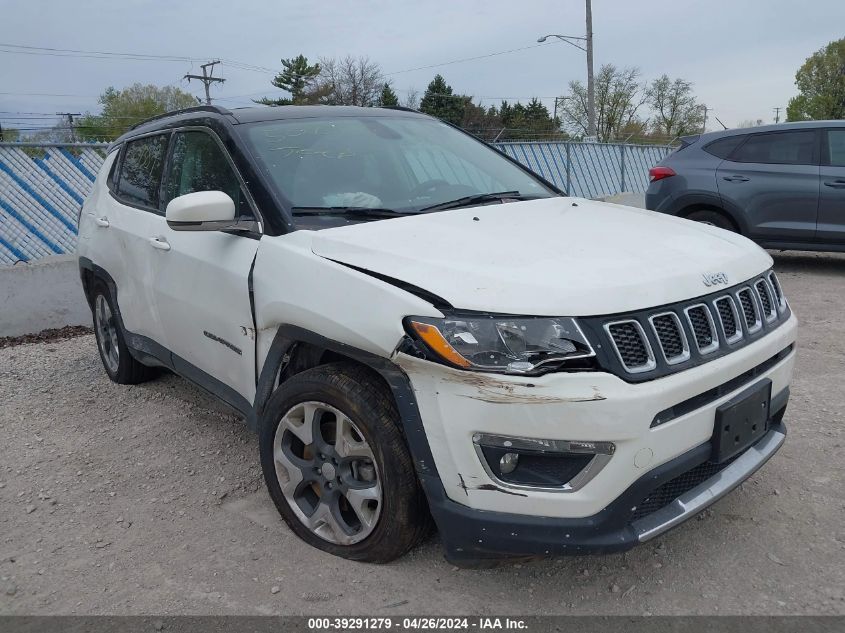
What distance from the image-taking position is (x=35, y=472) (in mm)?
3742

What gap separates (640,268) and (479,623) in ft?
4.26

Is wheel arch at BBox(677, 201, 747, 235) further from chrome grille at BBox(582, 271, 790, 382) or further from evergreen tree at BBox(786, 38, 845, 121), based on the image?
evergreen tree at BBox(786, 38, 845, 121)

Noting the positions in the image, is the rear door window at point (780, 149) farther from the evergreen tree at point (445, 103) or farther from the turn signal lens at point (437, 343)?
the evergreen tree at point (445, 103)

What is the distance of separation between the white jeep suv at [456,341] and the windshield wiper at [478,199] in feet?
0.04

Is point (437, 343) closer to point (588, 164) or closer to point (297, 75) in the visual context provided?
point (588, 164)

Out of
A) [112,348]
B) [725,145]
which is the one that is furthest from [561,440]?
[725,145]

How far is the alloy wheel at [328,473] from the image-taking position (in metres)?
2.60

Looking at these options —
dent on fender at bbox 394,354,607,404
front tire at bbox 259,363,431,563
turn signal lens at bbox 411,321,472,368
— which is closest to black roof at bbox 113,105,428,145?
front tire at bbox 259,363,431,563

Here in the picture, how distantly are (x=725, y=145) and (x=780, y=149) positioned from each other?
578 mm

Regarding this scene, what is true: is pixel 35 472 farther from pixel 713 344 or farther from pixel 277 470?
pixel 713 344

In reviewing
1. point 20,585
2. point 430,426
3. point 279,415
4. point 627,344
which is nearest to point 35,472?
point 20,585

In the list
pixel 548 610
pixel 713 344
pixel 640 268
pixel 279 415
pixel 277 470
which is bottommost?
pixel 548 610

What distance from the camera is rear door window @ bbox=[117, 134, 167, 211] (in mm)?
4020

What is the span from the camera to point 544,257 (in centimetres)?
246
